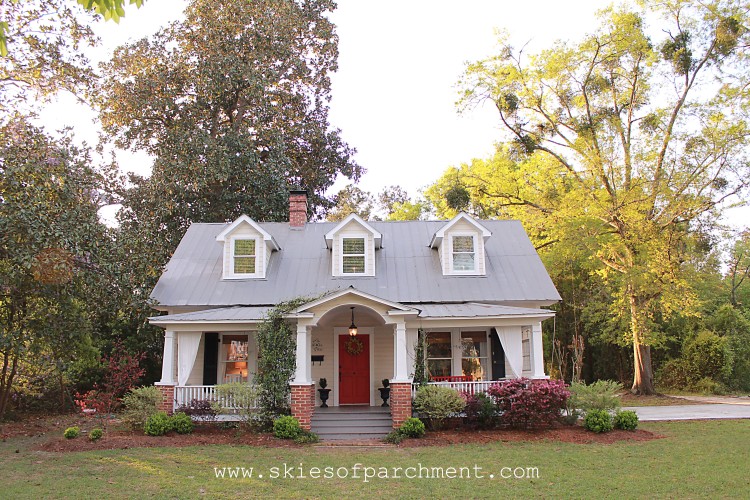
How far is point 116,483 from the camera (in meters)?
9.23

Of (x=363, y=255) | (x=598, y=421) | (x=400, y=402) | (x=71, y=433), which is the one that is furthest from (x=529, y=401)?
(x=71, y=433)

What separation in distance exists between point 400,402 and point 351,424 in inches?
55.6

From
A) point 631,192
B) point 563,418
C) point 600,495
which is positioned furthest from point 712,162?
point 600,495

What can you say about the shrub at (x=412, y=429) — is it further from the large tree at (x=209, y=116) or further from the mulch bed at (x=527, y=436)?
the large tree at (x=209, y=116)

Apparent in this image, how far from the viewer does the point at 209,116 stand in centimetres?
2606

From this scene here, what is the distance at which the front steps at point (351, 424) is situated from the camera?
1358cm

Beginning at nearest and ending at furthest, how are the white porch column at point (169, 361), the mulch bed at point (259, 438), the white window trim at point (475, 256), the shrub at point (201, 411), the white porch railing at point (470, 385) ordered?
1. the mulch bed at point (259, 438)
2. the shrub at point (201, 411)
3. the white porch railing at point (470, 385)
4. the white porch column at point (169, 361)
5. the white window trim at point (475, 256)

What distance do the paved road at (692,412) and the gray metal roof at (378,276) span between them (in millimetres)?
4328

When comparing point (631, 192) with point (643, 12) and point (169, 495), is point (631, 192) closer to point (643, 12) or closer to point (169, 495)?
point (643, 12)

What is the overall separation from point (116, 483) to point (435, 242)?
38.0 ft

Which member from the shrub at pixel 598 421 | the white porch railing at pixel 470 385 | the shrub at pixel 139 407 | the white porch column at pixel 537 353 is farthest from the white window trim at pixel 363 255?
the shrub at pixel 598 421

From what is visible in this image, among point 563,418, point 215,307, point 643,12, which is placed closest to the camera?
point 563,418

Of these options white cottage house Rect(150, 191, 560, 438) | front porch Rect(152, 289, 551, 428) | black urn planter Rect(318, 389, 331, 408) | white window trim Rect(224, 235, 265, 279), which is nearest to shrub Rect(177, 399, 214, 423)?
front porch Rect(152, 289, 551, 428)

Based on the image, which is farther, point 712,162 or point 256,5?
point 256,5
